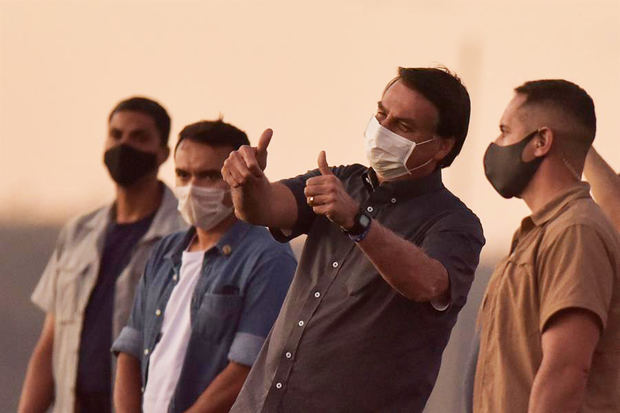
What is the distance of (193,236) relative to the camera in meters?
7.05

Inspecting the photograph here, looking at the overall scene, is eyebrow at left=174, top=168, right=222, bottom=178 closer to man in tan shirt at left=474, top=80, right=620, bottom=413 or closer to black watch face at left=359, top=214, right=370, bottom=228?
man in tan shirt at left=474, top=80, right=620, bottom=413

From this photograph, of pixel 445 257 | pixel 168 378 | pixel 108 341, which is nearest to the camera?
pixel 445 257

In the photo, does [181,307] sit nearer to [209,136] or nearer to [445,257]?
[209,136]

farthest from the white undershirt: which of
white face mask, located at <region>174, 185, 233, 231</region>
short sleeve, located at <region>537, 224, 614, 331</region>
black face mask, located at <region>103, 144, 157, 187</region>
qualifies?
short sleeve, located at <region>537, 224, 614, 331</region>

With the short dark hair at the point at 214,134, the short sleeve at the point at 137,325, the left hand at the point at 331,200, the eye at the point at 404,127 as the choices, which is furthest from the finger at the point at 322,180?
the short sleeve at the point at 137,325

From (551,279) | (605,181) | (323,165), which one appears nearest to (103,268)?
(605,181)

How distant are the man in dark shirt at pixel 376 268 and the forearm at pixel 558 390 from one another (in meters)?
0.33

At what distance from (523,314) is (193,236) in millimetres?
1900

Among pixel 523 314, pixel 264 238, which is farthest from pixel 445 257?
pixel 264 238

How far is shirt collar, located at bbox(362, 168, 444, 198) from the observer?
18.3 feet

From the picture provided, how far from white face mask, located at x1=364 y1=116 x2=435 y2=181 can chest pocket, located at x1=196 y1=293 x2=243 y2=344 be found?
49.5 inches

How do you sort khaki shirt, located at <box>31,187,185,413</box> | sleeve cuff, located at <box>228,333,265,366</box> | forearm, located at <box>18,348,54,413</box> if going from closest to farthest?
sleeve cuff, located at <box>228,333,265,366</box>
khaki shirt, located at <box>31,187,185,413</box>
forearm, located at <box>18,348,54,413</box>

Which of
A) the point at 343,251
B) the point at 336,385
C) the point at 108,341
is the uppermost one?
the point at 343,251

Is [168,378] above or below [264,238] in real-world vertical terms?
below
